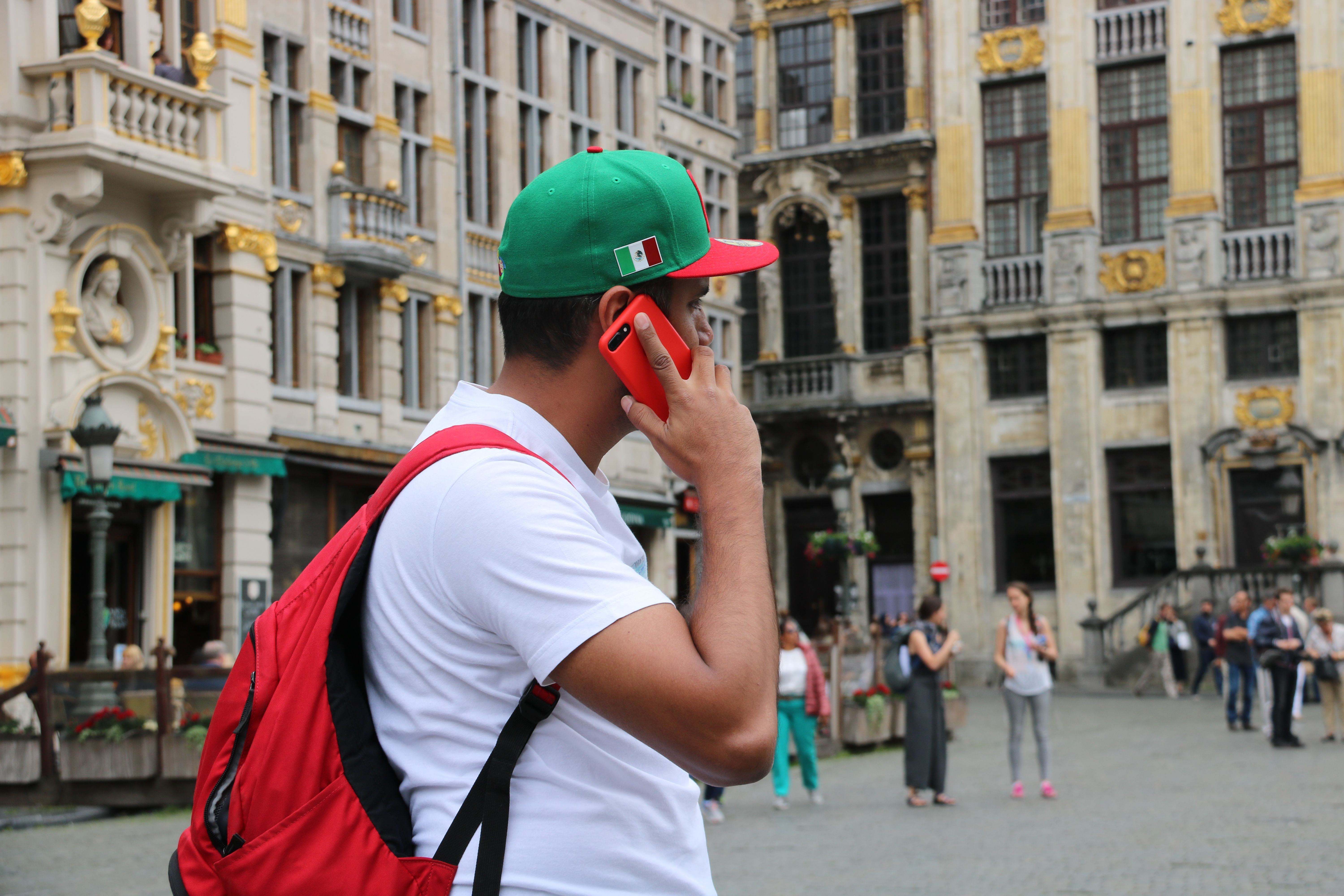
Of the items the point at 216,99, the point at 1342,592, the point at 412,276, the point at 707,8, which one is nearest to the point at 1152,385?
the point at 1342,592

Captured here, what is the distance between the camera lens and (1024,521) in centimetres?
4006

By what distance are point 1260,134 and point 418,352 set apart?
19.8 meters

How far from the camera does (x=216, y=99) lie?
2184cm

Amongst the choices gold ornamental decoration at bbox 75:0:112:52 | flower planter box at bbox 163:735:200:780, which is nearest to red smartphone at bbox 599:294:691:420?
flower planter box at bbox 163:735:200:780

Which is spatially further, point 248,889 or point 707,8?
point 707,8

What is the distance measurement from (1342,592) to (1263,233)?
8.17 meters

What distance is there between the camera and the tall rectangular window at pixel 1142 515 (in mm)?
38250

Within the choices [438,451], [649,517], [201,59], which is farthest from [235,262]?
[438,451]

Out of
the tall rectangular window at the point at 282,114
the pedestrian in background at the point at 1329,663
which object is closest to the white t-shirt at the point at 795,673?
the pedestrian in background at the point at 1329,663

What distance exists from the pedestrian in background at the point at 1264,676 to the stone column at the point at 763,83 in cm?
2364

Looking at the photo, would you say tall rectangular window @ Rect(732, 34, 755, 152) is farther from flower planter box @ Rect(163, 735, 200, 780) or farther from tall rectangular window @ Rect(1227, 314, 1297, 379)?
flower planter box @ Rect(163, 735, 200, 780)

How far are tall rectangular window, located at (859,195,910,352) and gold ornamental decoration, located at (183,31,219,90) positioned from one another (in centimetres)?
2287

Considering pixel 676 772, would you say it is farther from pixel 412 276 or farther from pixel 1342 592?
pixel 1342 592

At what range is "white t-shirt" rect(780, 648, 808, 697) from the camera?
1483 centimetres
